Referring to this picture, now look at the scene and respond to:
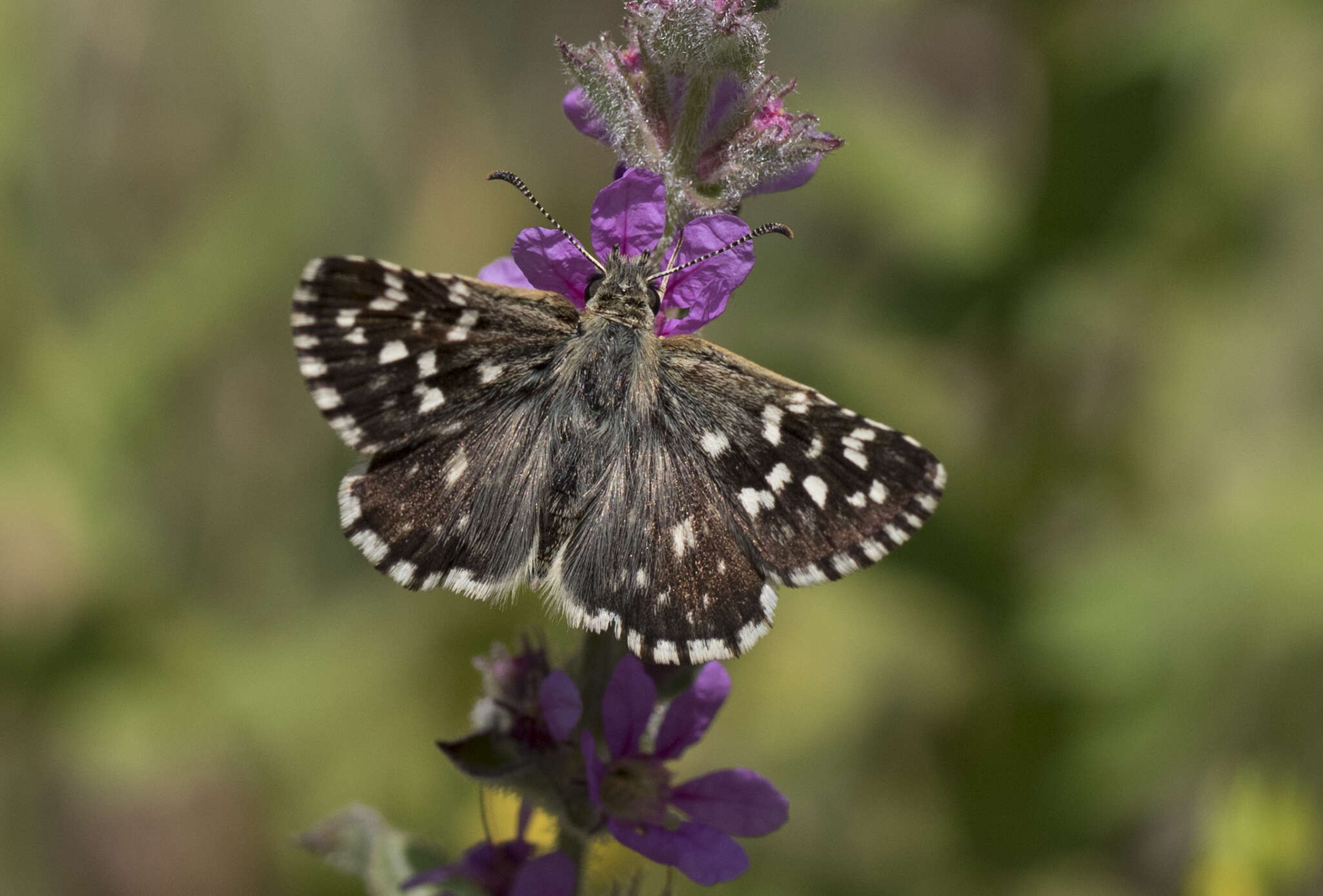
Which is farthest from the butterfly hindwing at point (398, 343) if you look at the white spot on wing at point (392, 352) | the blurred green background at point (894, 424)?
the blurred green background at point (894, 424)

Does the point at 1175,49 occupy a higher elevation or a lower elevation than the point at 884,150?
higher

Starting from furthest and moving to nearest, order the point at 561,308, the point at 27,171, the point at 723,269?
the point at 27,171 → the point at 561,308 → the point at 723,269

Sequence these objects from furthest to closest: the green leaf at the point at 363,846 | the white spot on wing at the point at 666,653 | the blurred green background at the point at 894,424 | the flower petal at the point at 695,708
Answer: the blurred green background at the point at 894,424
the green leaf at the point at 363,846
the flower petal at the point at 695,708
the white spot on wing at the point at 666,653

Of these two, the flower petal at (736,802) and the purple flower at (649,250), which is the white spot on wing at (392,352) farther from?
the flower petal at (736,802)

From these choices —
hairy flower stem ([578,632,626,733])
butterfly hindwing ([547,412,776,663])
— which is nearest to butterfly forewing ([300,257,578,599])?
butterfly hindwing ([547,412,776,663])

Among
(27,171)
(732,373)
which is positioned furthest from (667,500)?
(27,171)

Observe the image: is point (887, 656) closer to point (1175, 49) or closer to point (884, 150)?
point (884, 150)

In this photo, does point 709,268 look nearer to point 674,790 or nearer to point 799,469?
point 799,469
